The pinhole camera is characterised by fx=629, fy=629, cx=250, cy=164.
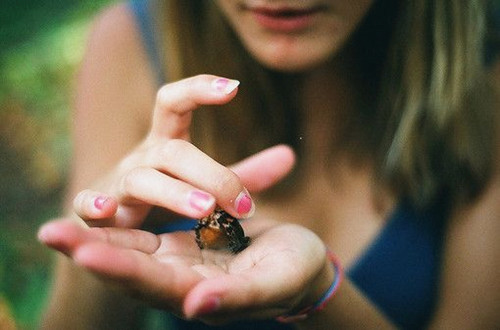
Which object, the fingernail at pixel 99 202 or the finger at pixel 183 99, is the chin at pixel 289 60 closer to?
the finger at pixel 183 99

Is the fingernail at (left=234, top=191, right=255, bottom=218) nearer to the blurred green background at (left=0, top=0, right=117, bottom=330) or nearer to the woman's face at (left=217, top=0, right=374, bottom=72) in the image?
the woman's face at (left=217, top=0, right=374, bottom=72)

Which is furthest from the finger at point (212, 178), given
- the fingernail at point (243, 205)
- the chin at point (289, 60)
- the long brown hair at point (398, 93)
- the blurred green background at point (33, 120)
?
the blurred green background at point (33, 120)

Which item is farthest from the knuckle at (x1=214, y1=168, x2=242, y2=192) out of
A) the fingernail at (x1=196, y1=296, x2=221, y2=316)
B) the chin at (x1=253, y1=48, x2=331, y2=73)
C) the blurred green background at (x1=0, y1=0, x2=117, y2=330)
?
the blurred green background at (x1=0, y1=0, x2=117, y2=330)

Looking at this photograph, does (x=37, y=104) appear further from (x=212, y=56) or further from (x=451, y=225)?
(x=451, y=225)

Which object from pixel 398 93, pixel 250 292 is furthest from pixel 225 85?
pixel 398 93

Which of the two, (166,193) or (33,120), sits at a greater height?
(166,193)

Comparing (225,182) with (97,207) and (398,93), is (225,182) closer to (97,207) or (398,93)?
(97,207)

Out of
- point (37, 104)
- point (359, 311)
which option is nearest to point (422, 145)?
point (359, 311)
